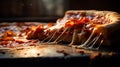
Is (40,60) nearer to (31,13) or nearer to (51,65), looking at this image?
(51,65)

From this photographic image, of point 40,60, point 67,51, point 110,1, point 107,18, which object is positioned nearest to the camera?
point 40,60

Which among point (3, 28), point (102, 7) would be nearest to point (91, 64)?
point (3, 28)

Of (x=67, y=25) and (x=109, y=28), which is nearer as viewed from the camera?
(x=109, y=28)

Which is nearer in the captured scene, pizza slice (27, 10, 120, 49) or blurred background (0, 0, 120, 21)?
pizza slice (27, 10, 120, 49)

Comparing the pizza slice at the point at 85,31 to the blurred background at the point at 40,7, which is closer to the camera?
the pizza slice at the point at 85,31

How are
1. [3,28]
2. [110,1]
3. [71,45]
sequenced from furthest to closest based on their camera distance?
[110,1], [3,28], [71,45]

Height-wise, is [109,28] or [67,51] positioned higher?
[109,28]

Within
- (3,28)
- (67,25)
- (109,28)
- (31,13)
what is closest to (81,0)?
(31,13)

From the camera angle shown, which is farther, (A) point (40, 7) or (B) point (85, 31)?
(A) point (40, 7)
